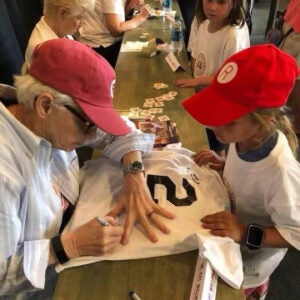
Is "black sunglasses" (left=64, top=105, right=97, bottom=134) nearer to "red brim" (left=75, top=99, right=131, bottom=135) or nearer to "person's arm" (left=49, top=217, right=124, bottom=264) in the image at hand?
"red brim" (left=75, top=99, right=131, bottom=135)

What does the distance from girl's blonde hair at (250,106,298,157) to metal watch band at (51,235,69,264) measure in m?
0.66

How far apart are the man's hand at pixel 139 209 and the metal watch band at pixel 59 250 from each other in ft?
0.56

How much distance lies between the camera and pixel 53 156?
118cm

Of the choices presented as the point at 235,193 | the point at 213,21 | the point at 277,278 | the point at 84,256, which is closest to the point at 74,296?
the point at 84,256

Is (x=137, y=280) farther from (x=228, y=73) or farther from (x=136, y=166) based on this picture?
(x=228, y=73)

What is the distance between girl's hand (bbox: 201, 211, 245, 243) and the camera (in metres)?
1.05

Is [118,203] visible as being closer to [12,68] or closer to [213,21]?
[12,68]

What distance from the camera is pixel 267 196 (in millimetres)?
1095

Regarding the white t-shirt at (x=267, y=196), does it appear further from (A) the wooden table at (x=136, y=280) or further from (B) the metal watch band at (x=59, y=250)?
(B) the metal watch band at (x=59, y=250)

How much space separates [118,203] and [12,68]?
4.02 ft

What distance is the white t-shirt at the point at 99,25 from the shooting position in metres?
2.89

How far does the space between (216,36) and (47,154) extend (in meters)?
1.49

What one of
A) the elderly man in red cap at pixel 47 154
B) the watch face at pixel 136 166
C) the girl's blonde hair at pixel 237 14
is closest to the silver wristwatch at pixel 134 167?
the watch face at pixel 136 166

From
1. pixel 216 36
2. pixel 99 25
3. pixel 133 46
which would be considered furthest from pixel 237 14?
pixel 99 25
